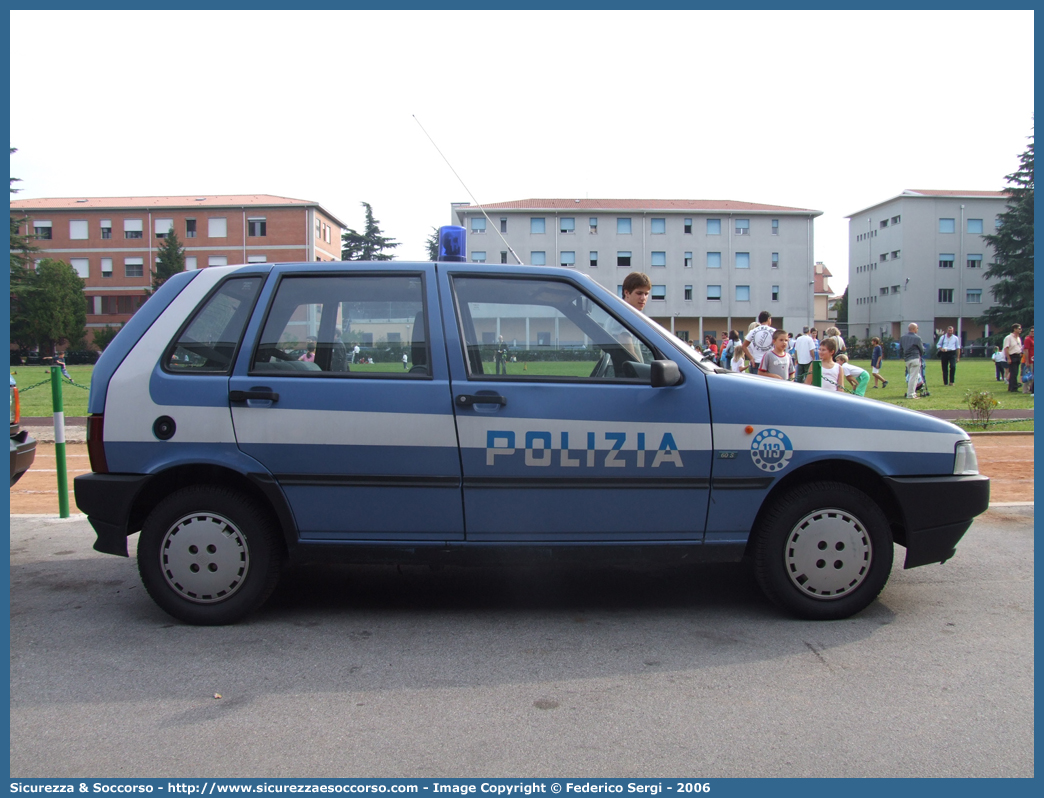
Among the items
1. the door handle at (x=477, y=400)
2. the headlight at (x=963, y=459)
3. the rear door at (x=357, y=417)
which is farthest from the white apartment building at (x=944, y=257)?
the rear door at (x=357, y=417)

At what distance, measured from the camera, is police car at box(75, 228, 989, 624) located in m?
3.80

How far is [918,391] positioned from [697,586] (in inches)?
711

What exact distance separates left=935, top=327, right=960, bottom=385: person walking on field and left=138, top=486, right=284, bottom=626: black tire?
23263 millimetres

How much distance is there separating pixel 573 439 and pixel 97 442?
2472 millimetres

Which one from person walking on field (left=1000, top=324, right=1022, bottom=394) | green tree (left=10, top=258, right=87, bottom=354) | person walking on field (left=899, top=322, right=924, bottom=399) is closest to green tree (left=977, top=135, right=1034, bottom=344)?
person walking on field (left=1000, top=324, right=1022, bottom=394)

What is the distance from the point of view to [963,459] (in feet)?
13.1

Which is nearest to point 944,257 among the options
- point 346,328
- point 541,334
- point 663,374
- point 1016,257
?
point 1016,257

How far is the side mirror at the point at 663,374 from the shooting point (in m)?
3.74

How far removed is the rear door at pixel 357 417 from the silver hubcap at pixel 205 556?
0.38m

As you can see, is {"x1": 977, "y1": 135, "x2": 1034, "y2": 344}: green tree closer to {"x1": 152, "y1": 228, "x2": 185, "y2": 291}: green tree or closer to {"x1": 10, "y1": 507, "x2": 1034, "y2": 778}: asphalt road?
{"x1": 10, "y1": 507, "x2": 1034, "y2": 778}: asphalt road

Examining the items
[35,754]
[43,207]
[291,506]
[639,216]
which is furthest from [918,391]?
[43,207]

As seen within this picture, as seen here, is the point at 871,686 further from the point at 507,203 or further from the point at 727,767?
the point at 507,203

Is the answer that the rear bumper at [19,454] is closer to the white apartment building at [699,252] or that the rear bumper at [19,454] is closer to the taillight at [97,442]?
the taillight at [97,442]

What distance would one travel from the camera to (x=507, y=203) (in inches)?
2625
